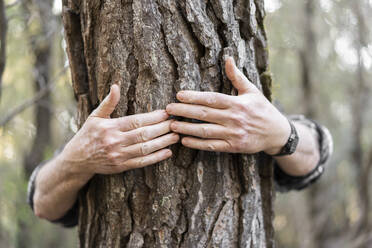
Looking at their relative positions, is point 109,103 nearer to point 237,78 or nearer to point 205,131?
point 205,131

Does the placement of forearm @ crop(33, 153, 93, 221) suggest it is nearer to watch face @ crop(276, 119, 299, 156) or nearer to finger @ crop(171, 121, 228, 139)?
finger @ crop(171, 121, 228, 139)

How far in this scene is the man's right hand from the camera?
1195 mm

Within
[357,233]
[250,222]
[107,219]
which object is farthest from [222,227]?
[357,233]

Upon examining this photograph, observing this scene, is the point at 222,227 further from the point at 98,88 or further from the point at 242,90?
the point at 98,88

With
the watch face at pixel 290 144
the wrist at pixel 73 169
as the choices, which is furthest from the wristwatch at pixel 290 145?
the wrist at pixel 73 169

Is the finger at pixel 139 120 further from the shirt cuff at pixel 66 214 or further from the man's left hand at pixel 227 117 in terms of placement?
the shirt cuff at pixel 66 214

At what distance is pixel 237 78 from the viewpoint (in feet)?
3.99

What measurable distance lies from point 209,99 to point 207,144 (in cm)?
A: 16

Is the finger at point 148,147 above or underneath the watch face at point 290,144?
above

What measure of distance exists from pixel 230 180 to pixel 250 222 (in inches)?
7.6

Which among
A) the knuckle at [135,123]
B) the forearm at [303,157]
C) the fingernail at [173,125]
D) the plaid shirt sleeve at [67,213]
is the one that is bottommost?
the plaid shirt sleeve at [67,213]

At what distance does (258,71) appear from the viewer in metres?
1.43

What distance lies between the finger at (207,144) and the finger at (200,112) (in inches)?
2.9

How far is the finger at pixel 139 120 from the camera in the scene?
120 cm
